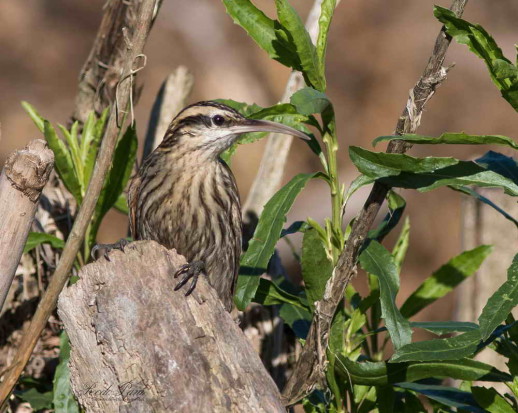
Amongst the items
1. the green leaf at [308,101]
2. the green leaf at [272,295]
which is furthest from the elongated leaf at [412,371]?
the green leaf at [308,101]

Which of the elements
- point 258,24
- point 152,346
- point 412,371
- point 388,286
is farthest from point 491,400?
point 258,24

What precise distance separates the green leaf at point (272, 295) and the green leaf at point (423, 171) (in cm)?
83

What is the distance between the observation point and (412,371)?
3873 mm

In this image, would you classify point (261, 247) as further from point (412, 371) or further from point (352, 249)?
point (412, 371)

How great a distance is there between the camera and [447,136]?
3523mm

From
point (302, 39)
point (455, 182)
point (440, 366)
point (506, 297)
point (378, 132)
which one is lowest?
point (440, 366)

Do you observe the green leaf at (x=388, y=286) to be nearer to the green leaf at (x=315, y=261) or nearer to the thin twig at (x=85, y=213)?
the green leaf at (x=315, y=261)

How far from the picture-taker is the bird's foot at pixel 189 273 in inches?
136

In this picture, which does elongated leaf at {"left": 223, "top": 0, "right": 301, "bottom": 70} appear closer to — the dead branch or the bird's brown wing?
the bird's brown wing

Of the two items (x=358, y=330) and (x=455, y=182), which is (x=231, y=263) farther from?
(x=455, y=182)

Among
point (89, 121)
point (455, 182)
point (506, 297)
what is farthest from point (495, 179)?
point (89, 121)

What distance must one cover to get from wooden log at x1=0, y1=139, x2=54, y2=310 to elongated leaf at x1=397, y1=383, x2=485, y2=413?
142 centimetres

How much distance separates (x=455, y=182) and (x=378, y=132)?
210 inches

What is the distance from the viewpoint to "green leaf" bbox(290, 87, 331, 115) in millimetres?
3479
